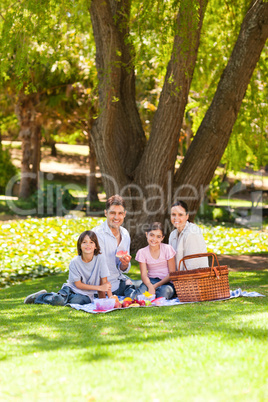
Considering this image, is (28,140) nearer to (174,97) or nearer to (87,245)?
(174,97)

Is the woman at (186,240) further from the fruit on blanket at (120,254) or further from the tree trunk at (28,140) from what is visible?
the tree trunk at (28,140)

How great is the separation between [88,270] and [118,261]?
665 mm

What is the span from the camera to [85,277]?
6.36 meters

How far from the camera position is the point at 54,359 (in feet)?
12.5

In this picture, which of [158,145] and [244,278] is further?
[158,145]

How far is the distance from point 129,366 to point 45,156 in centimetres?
3768

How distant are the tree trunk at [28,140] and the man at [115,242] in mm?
17264

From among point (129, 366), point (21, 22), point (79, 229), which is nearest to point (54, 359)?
point (129, 366)

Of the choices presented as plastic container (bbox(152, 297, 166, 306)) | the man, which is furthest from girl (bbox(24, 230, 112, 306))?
plastic container (bbox(152, 297, 166, 306))

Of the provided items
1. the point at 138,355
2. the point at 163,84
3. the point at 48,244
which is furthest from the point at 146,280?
the point at 48,244

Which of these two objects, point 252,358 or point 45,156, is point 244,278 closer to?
point 252,358

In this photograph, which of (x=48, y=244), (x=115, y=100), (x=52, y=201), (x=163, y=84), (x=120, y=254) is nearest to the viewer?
(x=120, y=254)

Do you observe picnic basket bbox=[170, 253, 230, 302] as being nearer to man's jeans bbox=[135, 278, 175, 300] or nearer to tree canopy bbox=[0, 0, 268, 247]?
man's jeans bbox=[135, 278, 175, 300]

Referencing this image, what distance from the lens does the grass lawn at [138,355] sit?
10.6ft
